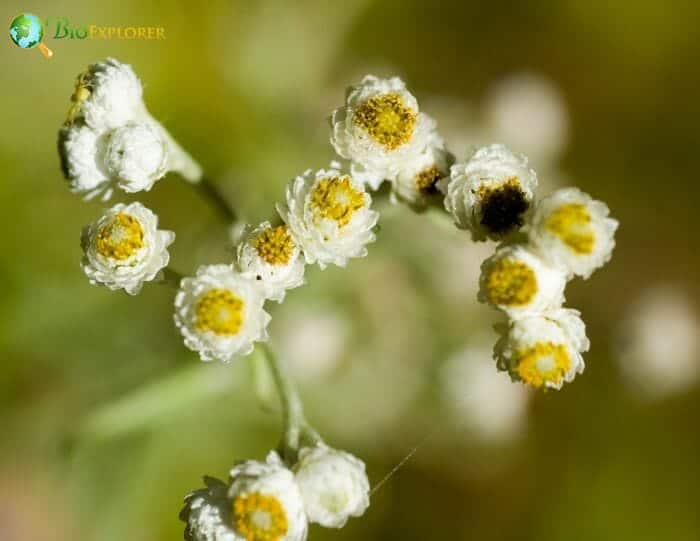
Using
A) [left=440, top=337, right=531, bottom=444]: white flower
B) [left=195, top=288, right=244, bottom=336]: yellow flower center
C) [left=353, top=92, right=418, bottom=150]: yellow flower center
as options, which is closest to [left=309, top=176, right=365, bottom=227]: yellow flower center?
[left=353, top=92, right=418, bottom=150]: yellow flower center

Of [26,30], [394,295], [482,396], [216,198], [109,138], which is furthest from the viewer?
[482,396]

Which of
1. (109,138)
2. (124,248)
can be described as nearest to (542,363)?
(124,248)

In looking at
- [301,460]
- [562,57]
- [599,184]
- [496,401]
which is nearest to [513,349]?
[301,460]

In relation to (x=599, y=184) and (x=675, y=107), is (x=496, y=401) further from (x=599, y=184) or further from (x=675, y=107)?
(x=675, y=107)

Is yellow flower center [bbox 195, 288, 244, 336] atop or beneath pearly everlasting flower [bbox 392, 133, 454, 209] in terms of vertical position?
beneath

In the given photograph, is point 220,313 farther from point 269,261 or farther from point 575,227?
point 575,227

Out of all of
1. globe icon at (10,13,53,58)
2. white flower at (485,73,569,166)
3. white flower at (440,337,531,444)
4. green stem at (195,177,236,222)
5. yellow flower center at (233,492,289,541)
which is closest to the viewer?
yellow flower center at (233,492,289,541)

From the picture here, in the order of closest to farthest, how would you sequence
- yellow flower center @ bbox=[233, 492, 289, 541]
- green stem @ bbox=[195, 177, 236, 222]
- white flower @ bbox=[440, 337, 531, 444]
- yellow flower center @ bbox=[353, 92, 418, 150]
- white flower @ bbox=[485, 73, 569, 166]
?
yellow flower center @ bbox=[233, 492, 289, 541]
yellow flower center @ bbox=[353, 92, 418, 150]
green stem @ bbox=[195, 177, 236, 222]
white flower @ bbox=[440, 337, 531, 444]
white flower @ bbox=[485, 73, 569, 166]

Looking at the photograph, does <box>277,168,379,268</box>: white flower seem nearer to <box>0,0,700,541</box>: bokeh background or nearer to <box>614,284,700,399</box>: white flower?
<box>0,0,700,541</box>: bokeh background
